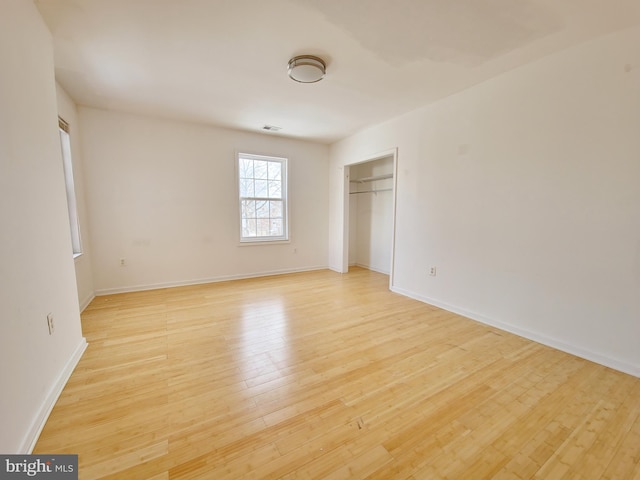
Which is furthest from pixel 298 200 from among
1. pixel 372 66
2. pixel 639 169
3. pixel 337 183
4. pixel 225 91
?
pixel 639 169

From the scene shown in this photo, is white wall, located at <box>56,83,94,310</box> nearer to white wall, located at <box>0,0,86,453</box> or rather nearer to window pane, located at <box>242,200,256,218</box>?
white wall, located at <box>0,0,86,453</box>

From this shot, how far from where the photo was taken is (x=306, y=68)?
2.28 metres

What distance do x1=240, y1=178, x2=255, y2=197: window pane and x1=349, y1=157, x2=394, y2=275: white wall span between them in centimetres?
209

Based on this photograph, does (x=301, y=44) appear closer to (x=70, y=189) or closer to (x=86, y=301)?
(x=70, y=189)

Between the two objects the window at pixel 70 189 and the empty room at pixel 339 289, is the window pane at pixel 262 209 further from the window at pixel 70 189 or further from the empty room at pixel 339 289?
the window at pixel 70 189

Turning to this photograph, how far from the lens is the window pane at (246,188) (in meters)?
4.52

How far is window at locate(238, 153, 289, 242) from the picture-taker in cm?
455

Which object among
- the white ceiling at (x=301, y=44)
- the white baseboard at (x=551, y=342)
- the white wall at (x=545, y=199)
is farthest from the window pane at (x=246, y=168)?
the white baseboard at (x=551, y=342)

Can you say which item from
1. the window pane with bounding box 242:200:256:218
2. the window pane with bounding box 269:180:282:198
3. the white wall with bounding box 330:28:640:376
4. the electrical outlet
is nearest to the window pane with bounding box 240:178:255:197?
the window pane with bounding box 242:200:256:218

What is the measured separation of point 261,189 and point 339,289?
2.27 meters

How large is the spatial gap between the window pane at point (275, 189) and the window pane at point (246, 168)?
400mm

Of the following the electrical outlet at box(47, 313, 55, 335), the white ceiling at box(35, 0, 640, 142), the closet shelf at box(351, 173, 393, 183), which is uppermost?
the white ceiling at box(35, 0, 640, 142)

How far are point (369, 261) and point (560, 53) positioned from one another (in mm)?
4000

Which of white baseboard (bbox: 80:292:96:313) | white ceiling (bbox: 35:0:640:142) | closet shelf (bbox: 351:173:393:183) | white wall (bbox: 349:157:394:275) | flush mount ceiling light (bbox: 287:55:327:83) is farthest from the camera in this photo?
white wall (bbox: 349:157:394:275)
